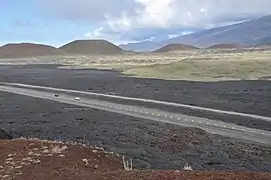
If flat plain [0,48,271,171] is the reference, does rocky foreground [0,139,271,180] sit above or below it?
above

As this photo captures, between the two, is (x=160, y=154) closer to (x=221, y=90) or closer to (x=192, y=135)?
(x=192, y=135)

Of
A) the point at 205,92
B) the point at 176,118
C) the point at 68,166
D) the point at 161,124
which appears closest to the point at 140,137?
the point at 161,124

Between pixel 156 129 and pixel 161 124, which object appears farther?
pixel 161 124


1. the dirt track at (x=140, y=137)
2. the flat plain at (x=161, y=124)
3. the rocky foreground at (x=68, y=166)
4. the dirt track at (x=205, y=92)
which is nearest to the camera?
the rocky foreground at (x=68, y=166)

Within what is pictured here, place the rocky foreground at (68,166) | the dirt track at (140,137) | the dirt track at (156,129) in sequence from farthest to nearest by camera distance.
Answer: the dirt track at (156,129) < the dirt track at (140,137) < the rocky foreground at (68,166)

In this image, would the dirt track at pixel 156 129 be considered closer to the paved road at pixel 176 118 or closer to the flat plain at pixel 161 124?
the flat plain at pixel 161 124

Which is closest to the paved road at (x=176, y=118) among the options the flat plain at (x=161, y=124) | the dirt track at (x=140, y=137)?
the flat plain at (x=161, y=124)

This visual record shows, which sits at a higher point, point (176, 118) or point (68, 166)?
point (68, 166)

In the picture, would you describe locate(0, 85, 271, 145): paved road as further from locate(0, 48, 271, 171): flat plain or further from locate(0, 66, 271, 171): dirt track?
locate(0, 66, 271, 171): dirt track

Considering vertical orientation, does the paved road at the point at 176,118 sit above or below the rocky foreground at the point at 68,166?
below

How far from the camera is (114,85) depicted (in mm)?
52156

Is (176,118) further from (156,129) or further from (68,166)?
(68,166)

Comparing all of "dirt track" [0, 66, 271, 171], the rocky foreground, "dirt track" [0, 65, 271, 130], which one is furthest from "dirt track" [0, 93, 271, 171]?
"dirt track" [0, 65, 271, 130]

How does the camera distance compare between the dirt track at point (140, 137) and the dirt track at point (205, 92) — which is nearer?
the dirt track at point (140, 137)
